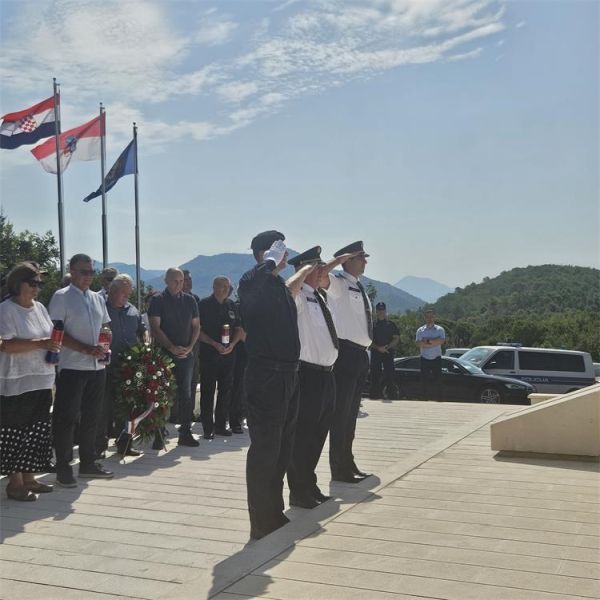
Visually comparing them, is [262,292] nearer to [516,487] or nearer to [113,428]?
[516,487]

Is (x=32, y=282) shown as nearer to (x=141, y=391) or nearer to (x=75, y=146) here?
(x=141, y=391)

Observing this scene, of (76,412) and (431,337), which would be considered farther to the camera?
(431,337)

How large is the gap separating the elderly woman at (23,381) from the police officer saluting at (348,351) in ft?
6.93

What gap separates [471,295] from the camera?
93.4 m

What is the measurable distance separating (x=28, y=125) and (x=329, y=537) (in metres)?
18.2

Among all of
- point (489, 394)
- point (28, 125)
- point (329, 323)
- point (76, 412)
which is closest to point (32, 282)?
point (76, 412)

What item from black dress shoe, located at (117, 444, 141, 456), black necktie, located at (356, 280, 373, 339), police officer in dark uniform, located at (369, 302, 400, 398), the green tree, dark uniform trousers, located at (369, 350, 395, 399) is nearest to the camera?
black necktie, located at (356, 280, 373, 339)

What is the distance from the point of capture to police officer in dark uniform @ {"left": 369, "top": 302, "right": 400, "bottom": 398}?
1338 centimetres

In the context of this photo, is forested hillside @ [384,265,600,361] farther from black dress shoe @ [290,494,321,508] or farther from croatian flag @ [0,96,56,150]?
black dress shoe @ [290,494,321,508]

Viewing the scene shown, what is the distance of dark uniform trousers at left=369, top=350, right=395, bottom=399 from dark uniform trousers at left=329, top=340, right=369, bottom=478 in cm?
740

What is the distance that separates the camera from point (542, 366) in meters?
17.8

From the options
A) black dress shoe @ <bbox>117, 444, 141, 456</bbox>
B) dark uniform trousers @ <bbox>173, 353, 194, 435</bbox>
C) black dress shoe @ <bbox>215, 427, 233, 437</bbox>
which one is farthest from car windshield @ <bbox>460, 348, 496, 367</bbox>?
black dress shoe @ <bbox>117, 444, 141, 456</bbox>

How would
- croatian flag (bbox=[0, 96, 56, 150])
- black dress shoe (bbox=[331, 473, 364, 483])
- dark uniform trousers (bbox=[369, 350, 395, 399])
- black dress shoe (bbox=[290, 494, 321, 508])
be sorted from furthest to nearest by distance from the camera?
1. croatian flag (bbox=[0, 96, 56, 150])
2. dark uniform trousers (bbox=[369, 350, 395, 399])
3. black dress shoe (bbox=[331, 473, 364, 483])
4. black dress shoe (bbox=[290, 494, 321, 508])

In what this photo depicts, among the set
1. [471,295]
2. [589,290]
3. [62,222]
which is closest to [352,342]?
[62,222]
